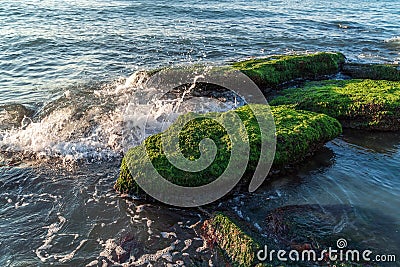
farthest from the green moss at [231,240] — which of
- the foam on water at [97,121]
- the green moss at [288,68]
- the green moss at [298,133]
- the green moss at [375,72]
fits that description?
the green moss at [375,72]

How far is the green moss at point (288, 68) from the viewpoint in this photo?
11.8 metres

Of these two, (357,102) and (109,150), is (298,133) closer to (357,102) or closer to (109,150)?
(357,102)

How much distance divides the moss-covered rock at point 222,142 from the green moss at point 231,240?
1022 millimetres

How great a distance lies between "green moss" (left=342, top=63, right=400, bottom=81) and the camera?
12606mm

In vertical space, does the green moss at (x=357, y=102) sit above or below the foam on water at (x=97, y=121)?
above

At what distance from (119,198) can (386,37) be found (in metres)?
19.1

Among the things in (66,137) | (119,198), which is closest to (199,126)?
(119,198)

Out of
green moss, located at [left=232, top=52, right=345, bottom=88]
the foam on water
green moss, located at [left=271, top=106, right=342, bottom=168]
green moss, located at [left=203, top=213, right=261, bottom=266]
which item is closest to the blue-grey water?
the foam on water

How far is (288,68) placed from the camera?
12586mm

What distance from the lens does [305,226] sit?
5816mm

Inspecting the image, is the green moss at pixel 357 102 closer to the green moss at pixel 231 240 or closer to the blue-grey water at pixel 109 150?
the blue-grey water at pixel 109 150

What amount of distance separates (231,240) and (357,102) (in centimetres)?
591

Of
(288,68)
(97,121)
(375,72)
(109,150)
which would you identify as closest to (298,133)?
(109,150)

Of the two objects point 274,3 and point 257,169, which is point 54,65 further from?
point 274,3
